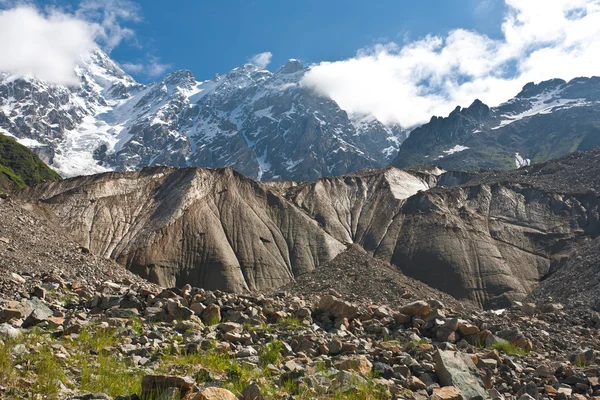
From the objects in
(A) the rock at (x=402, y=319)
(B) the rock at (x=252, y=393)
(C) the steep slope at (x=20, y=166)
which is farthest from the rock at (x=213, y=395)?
(C) the steep slope at (x=20, y=166)

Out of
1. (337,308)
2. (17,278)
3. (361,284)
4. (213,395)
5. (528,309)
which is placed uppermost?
(361,284)

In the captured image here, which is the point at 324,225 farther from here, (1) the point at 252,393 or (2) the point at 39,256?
(1) the point at 252,393

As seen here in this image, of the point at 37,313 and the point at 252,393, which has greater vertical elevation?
the point at 37,313

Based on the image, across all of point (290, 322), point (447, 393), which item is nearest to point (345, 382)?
point (447, 393)

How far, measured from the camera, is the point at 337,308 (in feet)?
53.5

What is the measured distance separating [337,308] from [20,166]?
7542 inches

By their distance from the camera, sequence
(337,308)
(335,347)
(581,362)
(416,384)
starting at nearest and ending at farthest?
1. (416,384)
2. (335,347)
3. (581,362)
4. (337,308)

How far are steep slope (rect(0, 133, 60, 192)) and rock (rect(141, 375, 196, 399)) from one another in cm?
16691

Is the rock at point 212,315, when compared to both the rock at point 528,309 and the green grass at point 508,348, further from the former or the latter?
the rock at point 528,309

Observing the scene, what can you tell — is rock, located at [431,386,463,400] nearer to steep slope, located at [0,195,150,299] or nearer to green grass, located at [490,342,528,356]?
green grass, located at [490,342,528,356]

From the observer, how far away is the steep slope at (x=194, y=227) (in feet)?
219

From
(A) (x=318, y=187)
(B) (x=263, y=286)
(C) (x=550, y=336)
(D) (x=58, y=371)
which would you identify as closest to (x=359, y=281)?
(B) (x=263, y=286)

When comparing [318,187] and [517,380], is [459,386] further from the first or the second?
[318,187]

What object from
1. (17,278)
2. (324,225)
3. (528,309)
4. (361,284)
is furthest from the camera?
(324,225)
